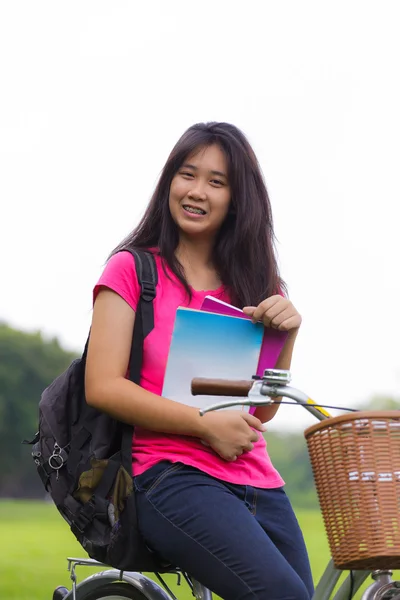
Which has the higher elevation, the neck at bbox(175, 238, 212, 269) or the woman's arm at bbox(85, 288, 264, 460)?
the neck at bbox(175, 238, 212, 269)

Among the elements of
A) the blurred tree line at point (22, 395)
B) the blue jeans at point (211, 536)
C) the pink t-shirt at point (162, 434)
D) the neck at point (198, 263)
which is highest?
the neck at point (198, 263)

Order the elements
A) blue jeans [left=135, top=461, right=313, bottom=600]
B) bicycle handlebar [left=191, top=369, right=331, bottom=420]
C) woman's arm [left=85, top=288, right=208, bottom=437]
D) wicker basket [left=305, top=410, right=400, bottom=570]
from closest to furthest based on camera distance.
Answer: wicker basket [left=305, top=410, right=400, bottom=570] < bicycle handlebar [left=191, top=369, right=331, bottom=420] < blue jeans [left=135, top=461, right=313, bottom=600] < woman's arm [left=85, top=288, right=208, bottom=437]

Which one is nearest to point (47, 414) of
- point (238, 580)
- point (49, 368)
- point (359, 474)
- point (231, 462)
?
Result: point (231, 462)

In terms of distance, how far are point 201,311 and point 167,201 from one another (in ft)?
1.74

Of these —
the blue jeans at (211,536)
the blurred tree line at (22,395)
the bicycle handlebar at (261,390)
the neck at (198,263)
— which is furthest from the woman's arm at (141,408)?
the blurred tree line at (22,395)

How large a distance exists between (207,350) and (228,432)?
28 centimetres

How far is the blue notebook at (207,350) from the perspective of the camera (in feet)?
10.4

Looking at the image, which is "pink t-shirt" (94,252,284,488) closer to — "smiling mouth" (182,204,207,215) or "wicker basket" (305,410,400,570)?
"smiling mouth" (182,204,207,215)

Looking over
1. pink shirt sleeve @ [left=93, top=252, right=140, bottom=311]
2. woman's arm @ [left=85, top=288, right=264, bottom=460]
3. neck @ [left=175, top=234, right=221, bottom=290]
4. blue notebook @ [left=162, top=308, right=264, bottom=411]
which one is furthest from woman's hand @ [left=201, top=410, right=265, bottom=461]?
neck @ [left=175, top=234, right=221, bottom=290]

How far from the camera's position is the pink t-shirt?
3090 mm

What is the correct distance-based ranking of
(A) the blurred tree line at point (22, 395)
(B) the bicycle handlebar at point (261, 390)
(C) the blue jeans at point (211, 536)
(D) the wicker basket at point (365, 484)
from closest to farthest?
(D) the wicker basket at point (365, 484), (B) the bicycle handlebar at point (261, 390), (C) the blue jeans at point (211, 536), (A) the blurred tree line at point (22, 395)

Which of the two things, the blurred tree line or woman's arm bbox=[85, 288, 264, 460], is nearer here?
woman's arm bbox=[85, 288, 264, 460]

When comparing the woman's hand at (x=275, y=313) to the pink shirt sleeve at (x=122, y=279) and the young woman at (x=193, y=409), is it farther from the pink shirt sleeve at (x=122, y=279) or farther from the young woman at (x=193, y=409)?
the pink shirt sleeve at (x=122, y=279)

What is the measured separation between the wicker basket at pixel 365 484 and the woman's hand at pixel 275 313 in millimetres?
595
